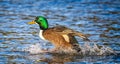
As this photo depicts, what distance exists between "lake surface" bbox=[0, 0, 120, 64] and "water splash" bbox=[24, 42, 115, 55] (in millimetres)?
245

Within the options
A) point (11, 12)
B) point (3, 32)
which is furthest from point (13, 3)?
point (3, 32)

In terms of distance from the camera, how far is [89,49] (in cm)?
1421

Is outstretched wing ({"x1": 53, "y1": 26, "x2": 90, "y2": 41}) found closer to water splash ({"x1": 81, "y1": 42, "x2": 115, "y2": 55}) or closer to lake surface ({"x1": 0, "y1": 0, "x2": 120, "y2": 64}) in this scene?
water splash ({"x1": 81, "y1": 42, "x2": 115, "y2": 55})

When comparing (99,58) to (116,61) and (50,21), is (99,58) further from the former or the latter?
(50,21)

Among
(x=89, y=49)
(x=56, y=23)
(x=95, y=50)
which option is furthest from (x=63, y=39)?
(x=56, y=23)

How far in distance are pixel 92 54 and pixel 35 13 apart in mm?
7318

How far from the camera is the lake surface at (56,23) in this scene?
44.1 feet

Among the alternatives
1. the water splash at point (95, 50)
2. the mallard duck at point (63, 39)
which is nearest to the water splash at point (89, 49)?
the water splash at point (95, 50)

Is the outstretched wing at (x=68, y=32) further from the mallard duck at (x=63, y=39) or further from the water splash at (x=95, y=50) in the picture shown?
the water splash at (x=95, y=50)

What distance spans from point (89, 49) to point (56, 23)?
4.67 metres

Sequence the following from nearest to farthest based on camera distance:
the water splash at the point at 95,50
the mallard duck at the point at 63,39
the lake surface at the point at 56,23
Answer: the lake surface at the point at 56,23
the water splash at the point at 95,50
the mallard duck at the point at 63,39

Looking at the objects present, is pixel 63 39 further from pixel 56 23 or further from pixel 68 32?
pixel 56 23

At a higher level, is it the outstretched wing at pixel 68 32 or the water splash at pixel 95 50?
the outstretched wing at pixel 68 32

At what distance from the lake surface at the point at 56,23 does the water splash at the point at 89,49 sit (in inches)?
9.6
